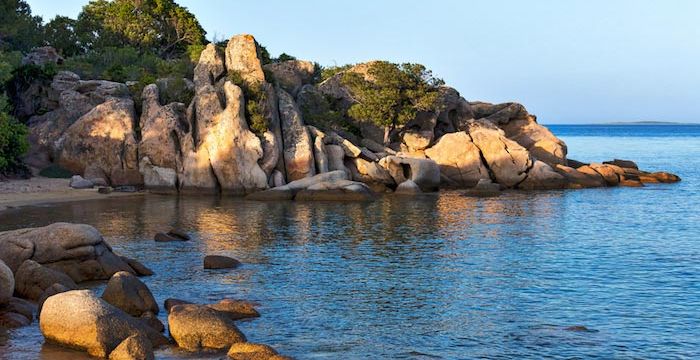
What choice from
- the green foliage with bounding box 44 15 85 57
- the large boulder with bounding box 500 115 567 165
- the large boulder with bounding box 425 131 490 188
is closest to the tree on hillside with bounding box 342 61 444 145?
the large boulder with bounding box 425 131 490 188

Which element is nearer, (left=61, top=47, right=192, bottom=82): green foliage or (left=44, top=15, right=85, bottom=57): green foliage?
(left=61, top=47, right=192, bottom=82): green foliage

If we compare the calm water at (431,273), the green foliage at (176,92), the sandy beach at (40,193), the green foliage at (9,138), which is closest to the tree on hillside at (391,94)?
the green foliage at (176,92)

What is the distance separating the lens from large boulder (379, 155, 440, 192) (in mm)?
69875

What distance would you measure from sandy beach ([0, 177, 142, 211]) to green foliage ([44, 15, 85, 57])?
3909cm

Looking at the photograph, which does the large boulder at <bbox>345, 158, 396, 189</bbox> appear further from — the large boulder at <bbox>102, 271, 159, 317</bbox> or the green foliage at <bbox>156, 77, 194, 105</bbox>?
the large boulder at <bbox>102, 271, 159, 317</bbox>

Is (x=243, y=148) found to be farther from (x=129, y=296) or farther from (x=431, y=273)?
(x=129, y=296)

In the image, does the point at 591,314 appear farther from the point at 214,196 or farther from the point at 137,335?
the point at 214,196

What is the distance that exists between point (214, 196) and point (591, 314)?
1720 inches

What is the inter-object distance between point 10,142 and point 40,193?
5024mm

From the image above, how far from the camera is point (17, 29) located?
96.7 m

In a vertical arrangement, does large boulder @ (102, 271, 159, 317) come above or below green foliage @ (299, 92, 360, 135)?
below

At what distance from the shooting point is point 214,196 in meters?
65.3

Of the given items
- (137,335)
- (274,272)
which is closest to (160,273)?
(274,272)

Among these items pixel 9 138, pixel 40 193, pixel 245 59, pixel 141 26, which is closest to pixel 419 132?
pixel 245 59
